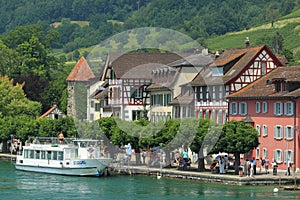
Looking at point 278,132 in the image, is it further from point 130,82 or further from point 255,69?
point 130,82

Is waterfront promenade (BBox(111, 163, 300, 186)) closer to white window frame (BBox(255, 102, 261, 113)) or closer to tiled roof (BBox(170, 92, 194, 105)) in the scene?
white window frame (BBox(255, 102, 261, 113))

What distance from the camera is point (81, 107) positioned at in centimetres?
14088

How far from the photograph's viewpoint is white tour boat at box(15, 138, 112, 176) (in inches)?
3339

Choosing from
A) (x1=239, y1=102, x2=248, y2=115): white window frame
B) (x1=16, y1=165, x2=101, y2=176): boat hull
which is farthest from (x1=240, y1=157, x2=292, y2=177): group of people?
(x1=16, y1=165, x2=101, y2=176): boat hull

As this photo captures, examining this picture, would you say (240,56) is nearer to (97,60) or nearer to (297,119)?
(297,119)

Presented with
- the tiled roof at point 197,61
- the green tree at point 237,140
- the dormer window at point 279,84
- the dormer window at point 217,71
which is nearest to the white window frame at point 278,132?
the dormer window at point 279,84

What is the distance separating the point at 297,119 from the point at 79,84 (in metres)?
72.9

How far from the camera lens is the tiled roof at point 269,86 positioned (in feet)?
269

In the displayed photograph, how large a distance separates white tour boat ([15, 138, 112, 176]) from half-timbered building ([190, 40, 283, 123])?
12057 mm

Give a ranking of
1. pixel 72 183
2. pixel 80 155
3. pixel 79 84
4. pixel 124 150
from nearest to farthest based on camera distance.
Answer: pixel 72 183 < pixel 80 155 < pixel 124 150 < pixel 79 84

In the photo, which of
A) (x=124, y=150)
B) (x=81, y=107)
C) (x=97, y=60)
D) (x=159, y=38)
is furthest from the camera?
(x=81, y=107)

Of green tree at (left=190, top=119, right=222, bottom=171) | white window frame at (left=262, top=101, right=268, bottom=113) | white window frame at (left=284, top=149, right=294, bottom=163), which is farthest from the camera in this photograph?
white window frame at (left=262, top=101, right=268, bottom=113)

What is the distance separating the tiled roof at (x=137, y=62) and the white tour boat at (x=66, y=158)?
2215 cm

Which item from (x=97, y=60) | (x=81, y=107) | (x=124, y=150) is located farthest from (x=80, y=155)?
(x=81, y=107)
